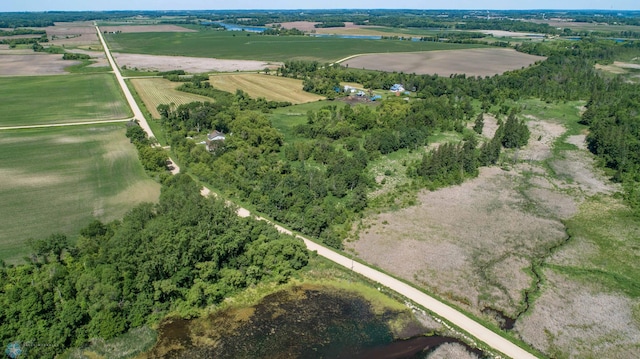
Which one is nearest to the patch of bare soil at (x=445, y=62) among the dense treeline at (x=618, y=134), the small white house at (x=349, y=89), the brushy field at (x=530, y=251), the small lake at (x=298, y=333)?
the small white house at (x=349, y=89)

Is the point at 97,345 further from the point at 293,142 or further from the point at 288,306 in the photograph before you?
the point at 293,142

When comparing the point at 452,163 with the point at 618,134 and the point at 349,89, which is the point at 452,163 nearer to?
the point at 618,134

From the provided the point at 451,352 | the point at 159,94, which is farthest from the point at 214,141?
the point at 451,352

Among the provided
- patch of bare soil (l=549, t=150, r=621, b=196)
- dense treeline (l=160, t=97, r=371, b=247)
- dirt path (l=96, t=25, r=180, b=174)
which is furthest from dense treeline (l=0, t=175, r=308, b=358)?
patch of bare soil (l=549, t=150, r=621, b=196)

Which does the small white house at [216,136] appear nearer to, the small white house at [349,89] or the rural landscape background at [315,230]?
the rural landscape background at [315,230]

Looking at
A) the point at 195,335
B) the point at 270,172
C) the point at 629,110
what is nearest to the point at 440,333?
the point at 195,335

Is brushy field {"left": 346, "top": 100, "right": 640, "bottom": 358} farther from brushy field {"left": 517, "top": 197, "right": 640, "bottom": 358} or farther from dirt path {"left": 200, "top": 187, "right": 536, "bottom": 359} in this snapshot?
dirt path {"left": 200, "top": 187, "right": 536, "bottom": 359}
